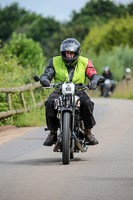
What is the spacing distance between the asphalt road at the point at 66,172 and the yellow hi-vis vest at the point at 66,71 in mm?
1199

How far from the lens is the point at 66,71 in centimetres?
916

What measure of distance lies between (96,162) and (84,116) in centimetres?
69

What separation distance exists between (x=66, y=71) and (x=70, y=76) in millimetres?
96

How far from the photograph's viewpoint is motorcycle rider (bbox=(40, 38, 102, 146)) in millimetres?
8922

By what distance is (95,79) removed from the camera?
9039 mm

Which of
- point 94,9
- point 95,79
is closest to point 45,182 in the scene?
point 95,79

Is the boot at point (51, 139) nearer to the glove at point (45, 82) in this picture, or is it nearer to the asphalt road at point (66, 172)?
the asphalt road at point (66, 172)

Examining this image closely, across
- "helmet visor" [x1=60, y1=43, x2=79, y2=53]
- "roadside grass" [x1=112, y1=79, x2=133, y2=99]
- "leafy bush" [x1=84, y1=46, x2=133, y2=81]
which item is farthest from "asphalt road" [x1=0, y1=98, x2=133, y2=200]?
"leafy bush" [x1=84, y1=46, x2=133, y2=81]

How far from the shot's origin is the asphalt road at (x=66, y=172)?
6457 mm

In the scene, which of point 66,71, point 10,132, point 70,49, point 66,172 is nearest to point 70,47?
point 70,49

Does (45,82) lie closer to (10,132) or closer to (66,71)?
(66,71)

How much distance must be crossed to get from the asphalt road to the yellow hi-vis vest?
3.94 ft

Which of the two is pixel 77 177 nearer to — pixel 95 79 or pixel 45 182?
pixel 45 182

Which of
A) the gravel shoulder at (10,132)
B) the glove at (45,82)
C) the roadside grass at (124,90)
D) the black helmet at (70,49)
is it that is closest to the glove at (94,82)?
the black helmet at (70,49)
